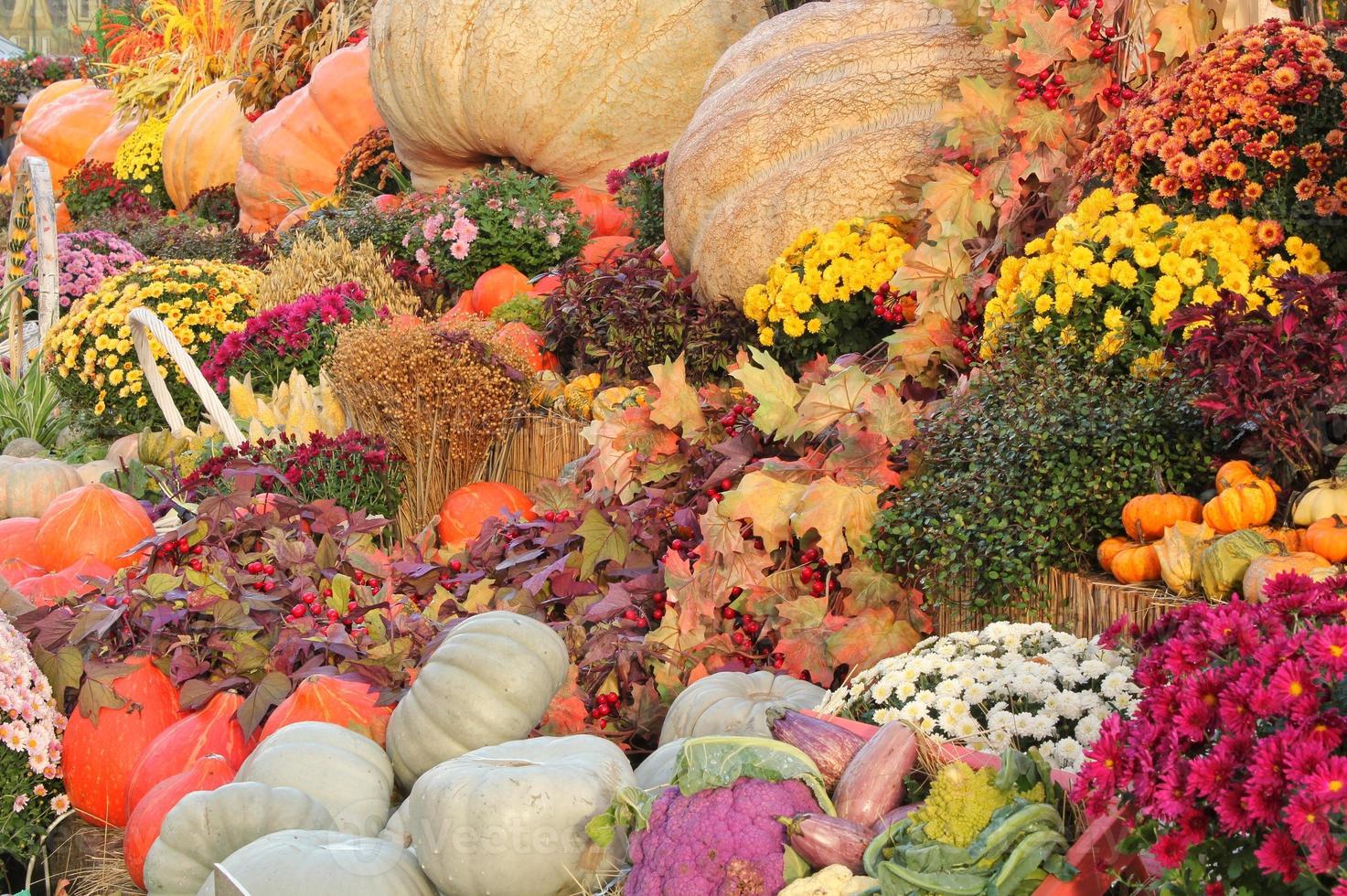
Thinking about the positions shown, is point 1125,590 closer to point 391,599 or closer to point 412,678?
point 412,678

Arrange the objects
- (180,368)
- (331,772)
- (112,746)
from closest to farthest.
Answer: (331,772) → (112,746) → (180,368)

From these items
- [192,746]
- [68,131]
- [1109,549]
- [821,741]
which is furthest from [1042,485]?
[68,131]

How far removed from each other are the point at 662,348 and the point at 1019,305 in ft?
6.10

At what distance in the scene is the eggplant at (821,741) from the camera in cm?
212

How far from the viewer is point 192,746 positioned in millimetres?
2984

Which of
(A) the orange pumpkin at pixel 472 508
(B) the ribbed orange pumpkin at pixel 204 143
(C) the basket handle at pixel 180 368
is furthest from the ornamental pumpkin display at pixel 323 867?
(B) the ribbed orange pumpkin at pixel 204 143

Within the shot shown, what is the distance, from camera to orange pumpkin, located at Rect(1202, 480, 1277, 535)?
106 inches

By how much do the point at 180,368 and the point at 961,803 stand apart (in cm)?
414

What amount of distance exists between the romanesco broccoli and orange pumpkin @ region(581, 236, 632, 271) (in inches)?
183

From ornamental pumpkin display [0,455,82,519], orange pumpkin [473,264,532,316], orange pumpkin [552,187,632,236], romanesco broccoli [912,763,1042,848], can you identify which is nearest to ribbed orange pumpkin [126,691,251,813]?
romanesco broccoli [912,763,1042,848]

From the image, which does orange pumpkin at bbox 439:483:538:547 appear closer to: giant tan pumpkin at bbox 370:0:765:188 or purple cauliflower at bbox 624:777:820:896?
purple cauliflower at bbox 624:777:820:896

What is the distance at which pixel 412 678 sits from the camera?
9.89 feet

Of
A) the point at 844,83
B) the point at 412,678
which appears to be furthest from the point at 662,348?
the point at 412,678

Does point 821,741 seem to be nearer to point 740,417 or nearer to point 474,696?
point 474,696
